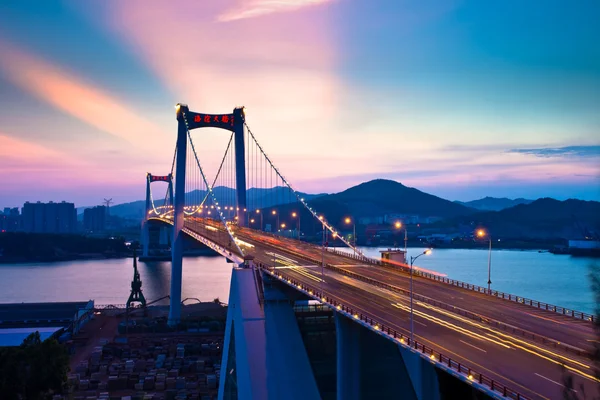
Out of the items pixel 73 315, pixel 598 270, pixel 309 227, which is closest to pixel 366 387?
pixel 598 270

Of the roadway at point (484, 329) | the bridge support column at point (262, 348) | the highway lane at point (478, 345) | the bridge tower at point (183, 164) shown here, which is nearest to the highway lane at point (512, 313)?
the roadway at point (484, 329)

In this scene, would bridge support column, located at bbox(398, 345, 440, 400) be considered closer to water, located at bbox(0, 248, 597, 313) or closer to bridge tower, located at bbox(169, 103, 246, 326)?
bridge tower, located at bbox(169, 103, 246, 326)

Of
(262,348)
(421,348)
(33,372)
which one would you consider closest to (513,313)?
(421,348)

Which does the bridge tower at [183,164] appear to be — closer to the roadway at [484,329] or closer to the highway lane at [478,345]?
the roadway at [484,329]

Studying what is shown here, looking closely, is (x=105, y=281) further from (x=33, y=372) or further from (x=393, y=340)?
(x=393, y=340)

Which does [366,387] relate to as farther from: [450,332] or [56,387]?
[56,387]

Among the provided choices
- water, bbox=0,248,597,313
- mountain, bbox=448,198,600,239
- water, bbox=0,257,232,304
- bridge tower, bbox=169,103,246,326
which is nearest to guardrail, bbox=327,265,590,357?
bridge tower, bbox=169,103,246,326
